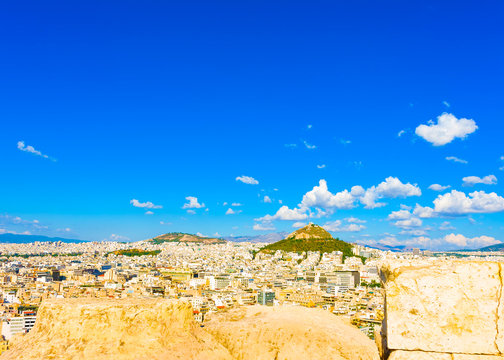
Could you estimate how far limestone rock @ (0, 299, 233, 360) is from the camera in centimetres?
354

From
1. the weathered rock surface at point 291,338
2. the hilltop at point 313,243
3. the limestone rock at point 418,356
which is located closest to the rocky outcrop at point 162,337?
the weathered rock surface at point 291,338

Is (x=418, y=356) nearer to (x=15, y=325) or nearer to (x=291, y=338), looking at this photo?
(x=291, y=338)

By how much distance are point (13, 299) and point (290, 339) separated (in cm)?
5796

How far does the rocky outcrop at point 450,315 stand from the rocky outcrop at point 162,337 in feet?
3.81

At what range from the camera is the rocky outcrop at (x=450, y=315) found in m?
2.31

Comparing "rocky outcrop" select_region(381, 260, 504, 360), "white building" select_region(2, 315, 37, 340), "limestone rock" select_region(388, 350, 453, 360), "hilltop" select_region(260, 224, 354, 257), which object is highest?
"hilltop" select_region(260, 224, 354, 257)

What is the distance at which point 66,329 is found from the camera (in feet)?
12.1

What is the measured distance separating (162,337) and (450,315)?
8.29 ft

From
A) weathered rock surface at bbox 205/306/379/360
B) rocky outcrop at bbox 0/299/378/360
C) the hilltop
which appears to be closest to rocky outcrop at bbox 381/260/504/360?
rocky outcrop at bbox 0/299/378/360

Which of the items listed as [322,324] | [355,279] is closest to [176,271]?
[355,279]

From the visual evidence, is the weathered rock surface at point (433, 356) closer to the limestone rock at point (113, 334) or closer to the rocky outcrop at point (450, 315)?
the rocky outcrop at point (450, 315)

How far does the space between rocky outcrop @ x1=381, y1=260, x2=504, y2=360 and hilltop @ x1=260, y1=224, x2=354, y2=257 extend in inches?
4383

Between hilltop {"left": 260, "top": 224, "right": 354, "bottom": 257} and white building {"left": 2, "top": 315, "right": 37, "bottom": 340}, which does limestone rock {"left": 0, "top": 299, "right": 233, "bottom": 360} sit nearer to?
white building {"left": 2, "top": 315, "right": 37, "bottom": 340}

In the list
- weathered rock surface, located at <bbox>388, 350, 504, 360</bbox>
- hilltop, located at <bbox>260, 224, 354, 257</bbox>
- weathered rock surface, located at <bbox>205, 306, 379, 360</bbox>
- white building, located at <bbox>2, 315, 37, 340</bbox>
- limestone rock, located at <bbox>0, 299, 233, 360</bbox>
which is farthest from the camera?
hilltop, located at <bbox>260, 224, 354, 257</bbox>
